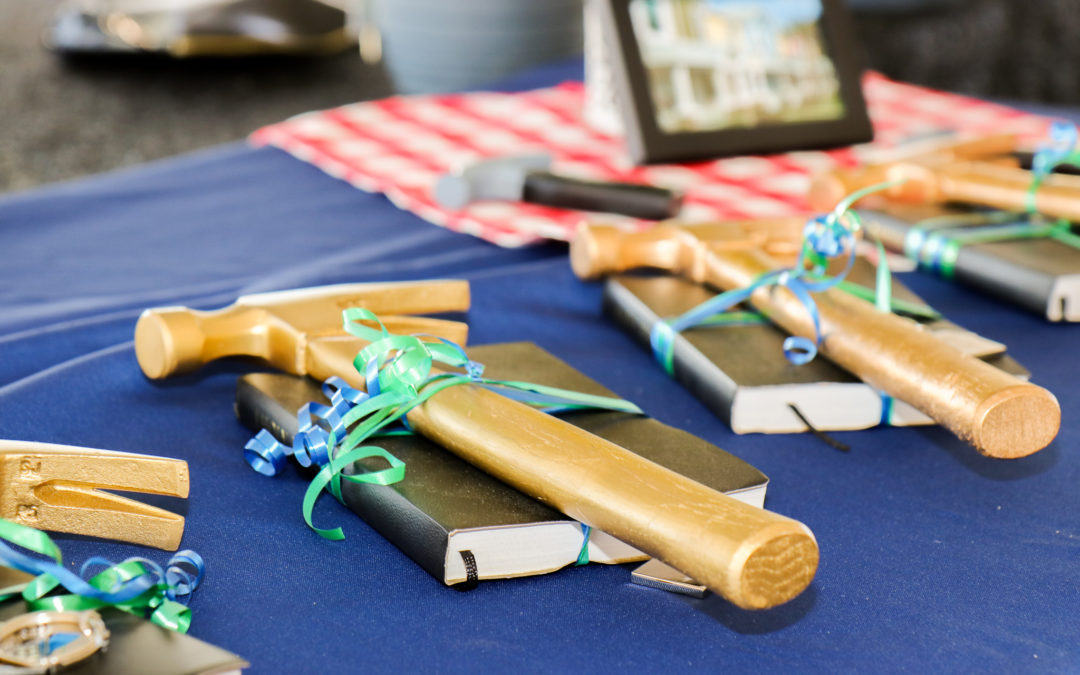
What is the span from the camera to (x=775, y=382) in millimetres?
725

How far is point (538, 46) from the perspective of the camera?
2.12 meters

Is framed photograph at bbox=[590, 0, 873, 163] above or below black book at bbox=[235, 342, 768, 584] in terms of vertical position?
above

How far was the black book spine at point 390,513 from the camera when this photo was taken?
1.81 ft

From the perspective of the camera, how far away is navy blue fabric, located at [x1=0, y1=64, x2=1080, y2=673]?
0.53 meters

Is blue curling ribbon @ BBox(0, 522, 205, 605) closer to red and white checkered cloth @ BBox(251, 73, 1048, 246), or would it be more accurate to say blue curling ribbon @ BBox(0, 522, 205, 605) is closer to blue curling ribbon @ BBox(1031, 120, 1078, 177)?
red and white checkered cloth @ BBox(251, 73, 1048, 246)

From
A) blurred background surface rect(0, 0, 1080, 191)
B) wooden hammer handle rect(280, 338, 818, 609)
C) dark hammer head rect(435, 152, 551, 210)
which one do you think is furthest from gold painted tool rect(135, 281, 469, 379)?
blurred background surface rect(0, 0, 1080, 191)

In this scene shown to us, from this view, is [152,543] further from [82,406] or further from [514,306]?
[514,306]

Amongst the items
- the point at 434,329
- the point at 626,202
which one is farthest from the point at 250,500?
the point at 626,202

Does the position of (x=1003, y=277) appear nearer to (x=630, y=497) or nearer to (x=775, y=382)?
(x=775, y=382)

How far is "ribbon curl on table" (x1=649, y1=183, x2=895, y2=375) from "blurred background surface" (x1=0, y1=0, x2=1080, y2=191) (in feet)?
4.66

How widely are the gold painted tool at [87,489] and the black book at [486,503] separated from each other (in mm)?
102

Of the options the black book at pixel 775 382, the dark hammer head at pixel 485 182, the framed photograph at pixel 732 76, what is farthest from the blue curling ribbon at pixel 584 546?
the framed photograph at pixel 732 76

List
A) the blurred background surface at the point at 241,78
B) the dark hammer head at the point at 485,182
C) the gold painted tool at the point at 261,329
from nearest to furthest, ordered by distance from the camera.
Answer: the gold painted tool at the point at 261,329, the dark hammer head at the point at 485,182, the blurred background surface at the point at 241,78

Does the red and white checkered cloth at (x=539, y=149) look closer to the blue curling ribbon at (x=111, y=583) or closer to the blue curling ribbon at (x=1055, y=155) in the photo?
the blue curling ribbon at (x=1055, y=155)
